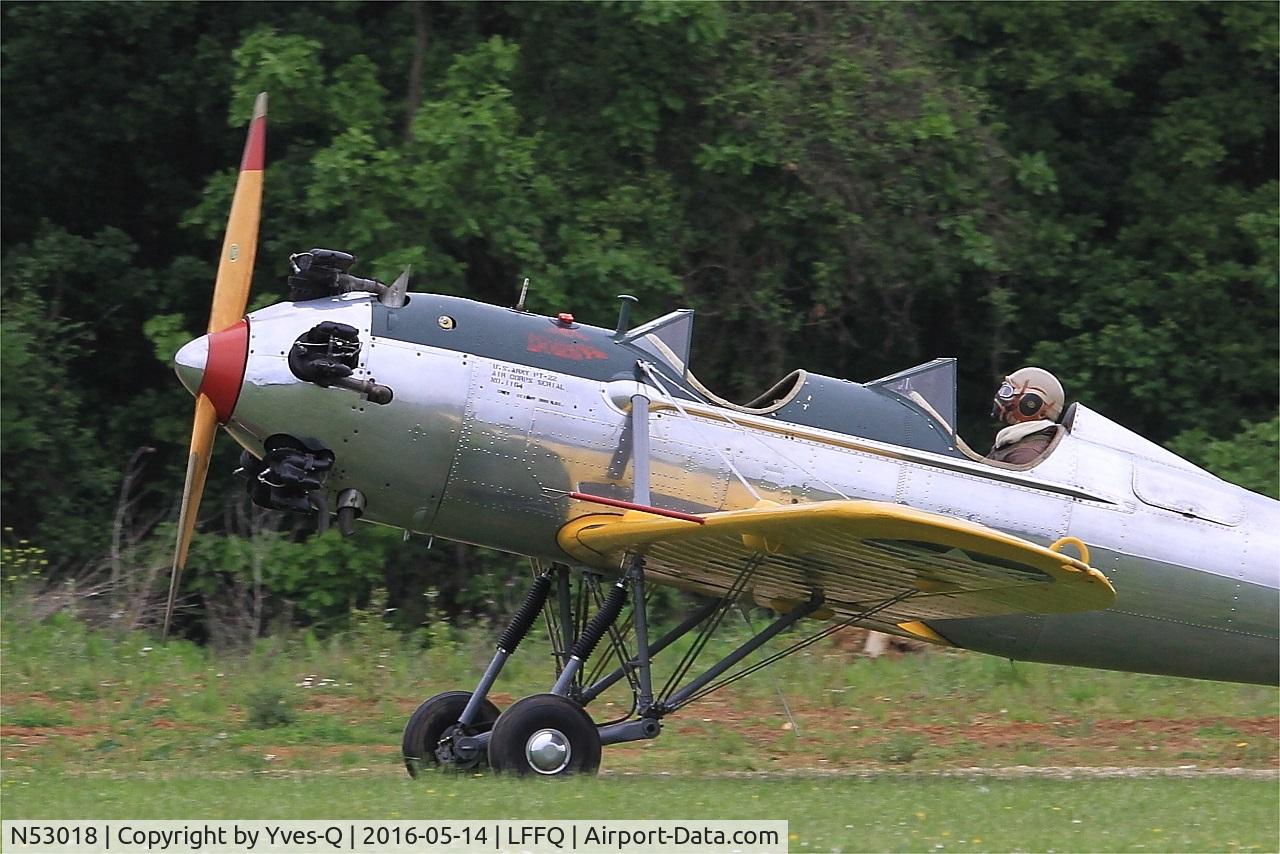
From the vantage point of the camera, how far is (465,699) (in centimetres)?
957

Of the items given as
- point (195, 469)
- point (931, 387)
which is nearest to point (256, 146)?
A: point (195, 469)

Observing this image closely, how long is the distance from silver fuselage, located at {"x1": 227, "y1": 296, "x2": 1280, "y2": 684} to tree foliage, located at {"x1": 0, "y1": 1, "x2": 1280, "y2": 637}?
21.5 feet

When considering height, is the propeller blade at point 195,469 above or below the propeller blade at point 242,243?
below

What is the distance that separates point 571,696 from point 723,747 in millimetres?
2534

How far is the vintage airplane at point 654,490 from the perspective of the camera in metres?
8.53

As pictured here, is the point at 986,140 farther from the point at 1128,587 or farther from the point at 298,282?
the point at 298,282

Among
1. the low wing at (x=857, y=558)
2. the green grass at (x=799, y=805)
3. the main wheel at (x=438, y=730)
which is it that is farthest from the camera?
the main wheel at (x=438, y=730)

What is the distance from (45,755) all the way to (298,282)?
3552 millimetres

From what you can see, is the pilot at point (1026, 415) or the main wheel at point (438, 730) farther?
the pilot at point (1026, 415)

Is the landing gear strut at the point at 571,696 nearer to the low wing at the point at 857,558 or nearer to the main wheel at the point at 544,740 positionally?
the main wheel at the point at 544,740

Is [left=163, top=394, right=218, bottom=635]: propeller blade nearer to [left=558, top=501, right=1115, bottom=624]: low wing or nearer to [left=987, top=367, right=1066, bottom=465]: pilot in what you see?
[left=558, top=501, right=1115, bottom=624]: low wing

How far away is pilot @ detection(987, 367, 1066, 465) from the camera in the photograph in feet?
31.9

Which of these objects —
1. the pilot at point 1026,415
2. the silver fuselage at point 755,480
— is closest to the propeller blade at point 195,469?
the silver fuselage at point 755,480
